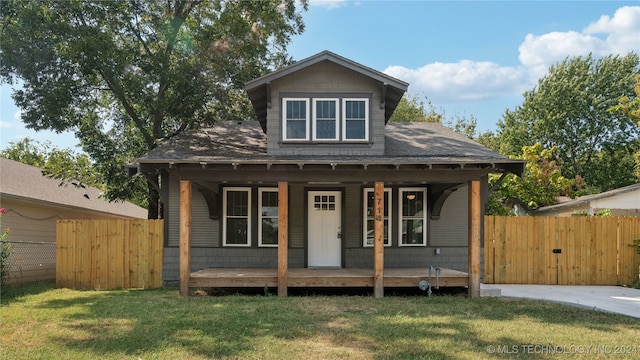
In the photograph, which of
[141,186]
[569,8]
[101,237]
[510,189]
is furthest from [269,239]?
[510,189]

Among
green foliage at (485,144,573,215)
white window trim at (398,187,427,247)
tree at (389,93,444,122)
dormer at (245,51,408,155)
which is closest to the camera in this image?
dormer at (245,51,408,155)

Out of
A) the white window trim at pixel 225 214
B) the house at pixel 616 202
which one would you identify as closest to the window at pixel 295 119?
the white window trim at pixel 225 214

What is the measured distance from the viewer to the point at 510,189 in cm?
1969

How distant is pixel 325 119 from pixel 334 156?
96 centimetres

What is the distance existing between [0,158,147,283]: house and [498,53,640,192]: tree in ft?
87.4

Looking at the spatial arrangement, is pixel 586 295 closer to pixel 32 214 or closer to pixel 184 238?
pixel 184 238

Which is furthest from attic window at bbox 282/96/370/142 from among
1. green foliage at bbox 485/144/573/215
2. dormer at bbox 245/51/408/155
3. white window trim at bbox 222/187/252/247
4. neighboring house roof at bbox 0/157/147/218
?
green foliage at bbox 485/144/573/215

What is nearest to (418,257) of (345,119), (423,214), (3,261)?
(423,214)

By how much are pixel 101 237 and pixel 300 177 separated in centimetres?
527

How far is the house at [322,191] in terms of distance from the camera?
9.72 m

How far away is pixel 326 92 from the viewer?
1125 centimetres

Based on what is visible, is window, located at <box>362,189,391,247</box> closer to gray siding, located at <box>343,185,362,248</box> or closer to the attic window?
gray siding, located at <box>343,185,362,248</box>

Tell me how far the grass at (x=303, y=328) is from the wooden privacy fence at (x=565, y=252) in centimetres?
299

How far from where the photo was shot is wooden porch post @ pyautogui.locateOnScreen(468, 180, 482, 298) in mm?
9688
